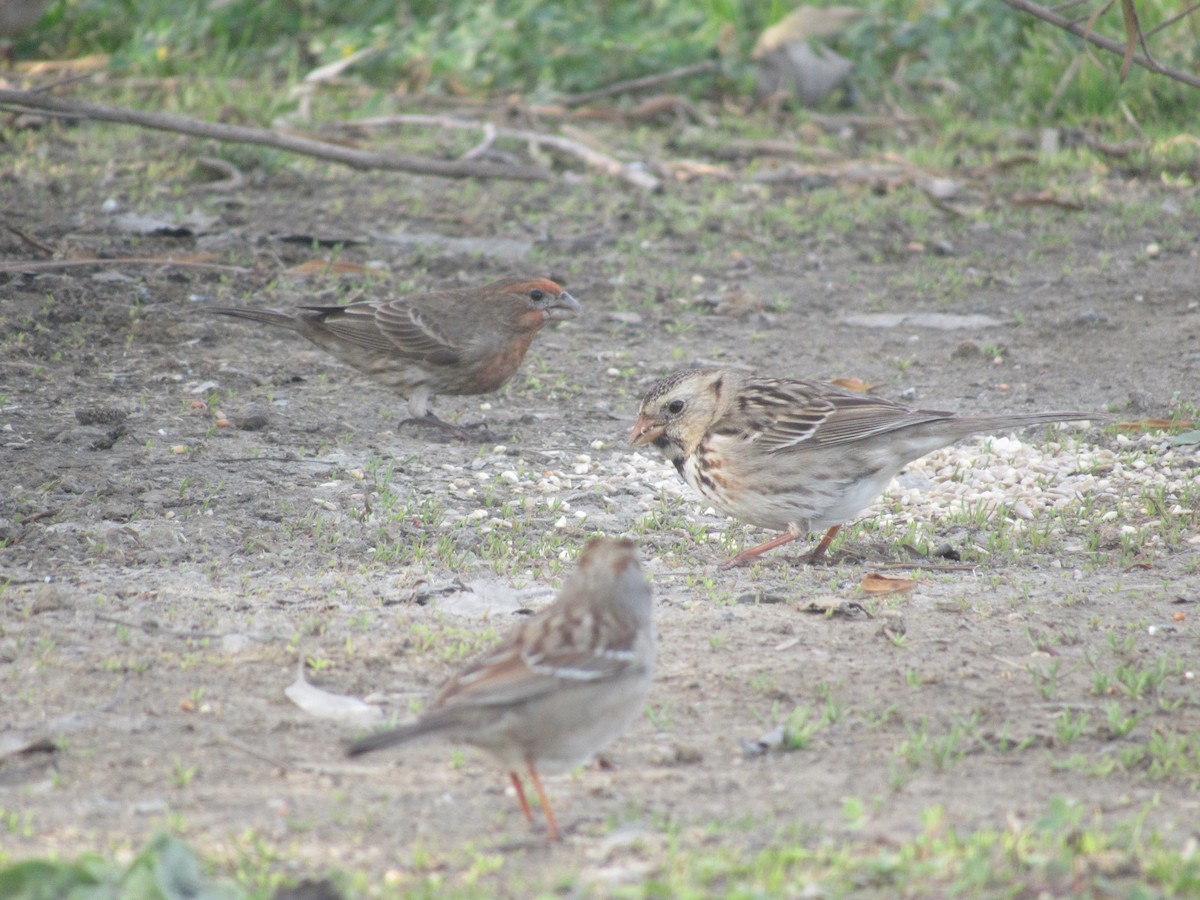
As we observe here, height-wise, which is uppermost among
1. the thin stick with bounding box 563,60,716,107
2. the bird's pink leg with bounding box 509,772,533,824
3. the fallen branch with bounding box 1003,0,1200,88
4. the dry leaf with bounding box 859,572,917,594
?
the fallen branch with bounding box 1003,0,1200,88

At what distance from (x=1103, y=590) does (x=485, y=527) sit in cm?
254

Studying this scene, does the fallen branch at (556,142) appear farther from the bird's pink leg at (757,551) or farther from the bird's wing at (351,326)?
the bird's pink leg at (757,551)

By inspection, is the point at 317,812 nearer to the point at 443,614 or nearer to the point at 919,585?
the point at 443,614

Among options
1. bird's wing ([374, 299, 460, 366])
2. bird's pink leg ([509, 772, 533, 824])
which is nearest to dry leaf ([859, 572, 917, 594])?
bird's pink leg ([509, 772, 533, 824])

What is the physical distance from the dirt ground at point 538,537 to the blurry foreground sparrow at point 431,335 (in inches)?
11.4

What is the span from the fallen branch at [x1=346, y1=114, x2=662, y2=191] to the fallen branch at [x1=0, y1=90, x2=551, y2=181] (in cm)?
161

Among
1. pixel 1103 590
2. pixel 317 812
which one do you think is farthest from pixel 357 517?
pixel 1103 590

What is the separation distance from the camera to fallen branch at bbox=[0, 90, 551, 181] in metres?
8.41

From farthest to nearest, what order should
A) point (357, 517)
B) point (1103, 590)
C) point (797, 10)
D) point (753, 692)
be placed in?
point (797, 10) → point (357, 517) → point (1103, 590) → point (753, 692)

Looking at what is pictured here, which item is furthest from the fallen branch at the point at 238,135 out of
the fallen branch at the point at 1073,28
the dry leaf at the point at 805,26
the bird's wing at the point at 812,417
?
the fallen branch at the point at 1073,28

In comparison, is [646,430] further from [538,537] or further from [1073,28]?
[1073,28]

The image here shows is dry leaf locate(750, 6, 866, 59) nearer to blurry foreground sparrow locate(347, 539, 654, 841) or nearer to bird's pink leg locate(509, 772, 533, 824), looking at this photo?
blurry foreground sparrow locate(347, 539, 654, 841)

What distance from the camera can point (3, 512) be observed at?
593 centimetres

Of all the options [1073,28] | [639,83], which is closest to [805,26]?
[639,83]
